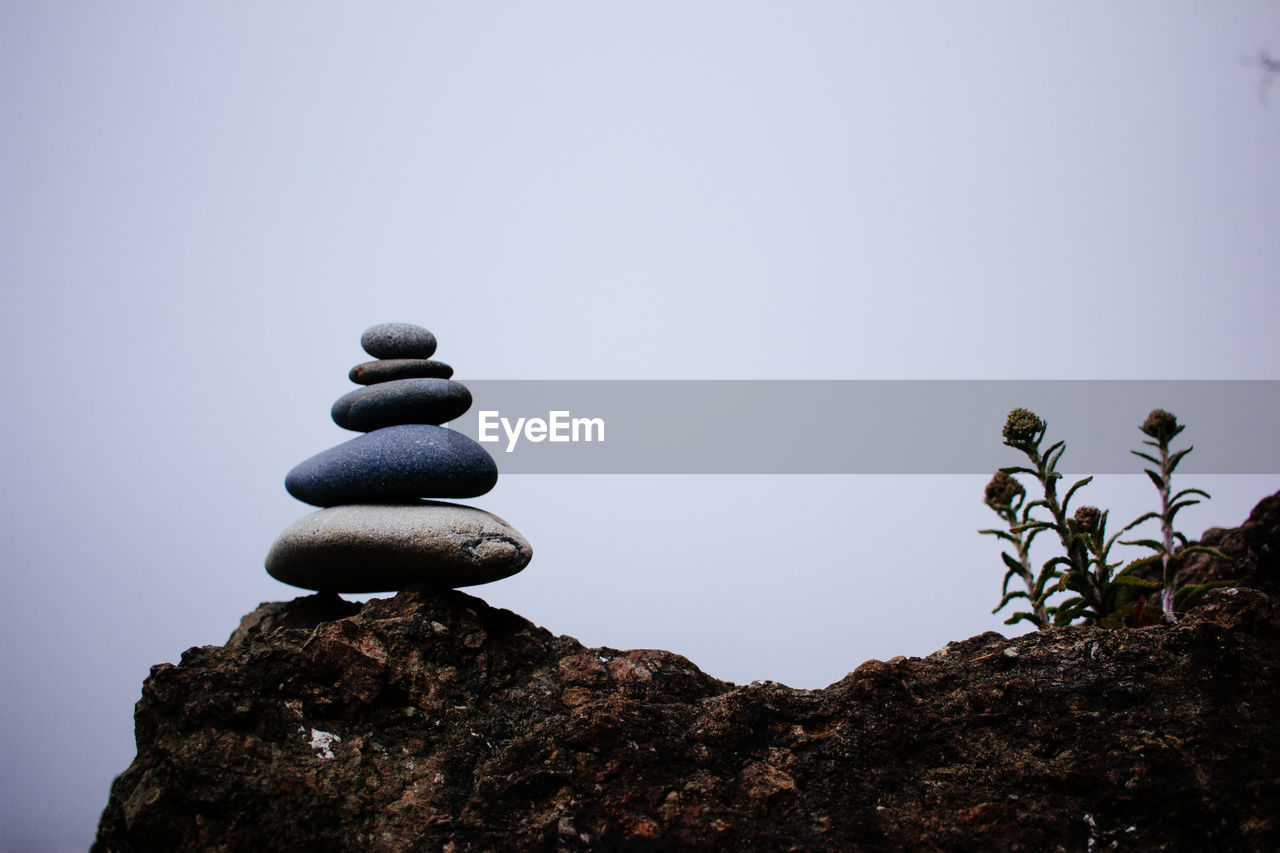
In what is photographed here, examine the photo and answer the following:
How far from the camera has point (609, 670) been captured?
411 cm

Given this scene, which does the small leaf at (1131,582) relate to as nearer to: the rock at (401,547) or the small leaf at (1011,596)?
the small leaf at (1011,596)

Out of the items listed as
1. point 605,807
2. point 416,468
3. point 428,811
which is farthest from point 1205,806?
point 416,468

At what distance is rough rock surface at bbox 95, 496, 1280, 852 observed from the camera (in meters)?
2.87

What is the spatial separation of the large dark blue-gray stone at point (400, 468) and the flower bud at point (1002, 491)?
3744 mm

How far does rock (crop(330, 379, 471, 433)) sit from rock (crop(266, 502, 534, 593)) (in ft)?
2.24

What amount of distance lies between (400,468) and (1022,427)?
12.9 feet

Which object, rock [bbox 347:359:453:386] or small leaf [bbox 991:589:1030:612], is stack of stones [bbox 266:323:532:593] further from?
small leaf [bbox 991:589:1030:612]

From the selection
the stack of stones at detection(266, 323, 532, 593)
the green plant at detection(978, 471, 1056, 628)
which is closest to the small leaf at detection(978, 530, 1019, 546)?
the green plant at detection(978, 471, 1056, 628)

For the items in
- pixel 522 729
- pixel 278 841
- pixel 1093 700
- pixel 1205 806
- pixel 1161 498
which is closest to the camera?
pixel 1205 806

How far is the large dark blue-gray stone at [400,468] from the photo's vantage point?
5160 mm

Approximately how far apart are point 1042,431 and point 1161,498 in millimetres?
1336

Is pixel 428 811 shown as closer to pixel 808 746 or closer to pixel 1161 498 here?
pixel 808 746

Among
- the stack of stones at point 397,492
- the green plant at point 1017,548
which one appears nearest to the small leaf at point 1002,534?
the green plant at point 1017,548

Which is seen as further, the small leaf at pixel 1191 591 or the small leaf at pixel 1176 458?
the small leaf at pixel 1176 458
